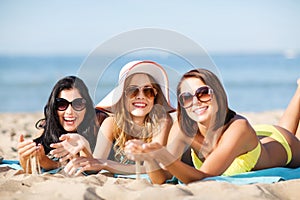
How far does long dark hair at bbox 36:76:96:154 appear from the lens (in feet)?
14.8

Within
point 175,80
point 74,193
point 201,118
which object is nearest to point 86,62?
point 175,80

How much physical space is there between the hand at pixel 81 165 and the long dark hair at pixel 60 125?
0.38 meters

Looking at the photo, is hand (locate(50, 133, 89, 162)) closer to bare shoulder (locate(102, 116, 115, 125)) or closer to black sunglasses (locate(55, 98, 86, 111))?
bare shoulder (locate(102, 116, 115, 125))

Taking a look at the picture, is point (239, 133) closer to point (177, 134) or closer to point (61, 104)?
point (177, 134)

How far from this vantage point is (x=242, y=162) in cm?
416

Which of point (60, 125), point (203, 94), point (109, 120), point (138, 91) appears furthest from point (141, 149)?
point (60, 125)

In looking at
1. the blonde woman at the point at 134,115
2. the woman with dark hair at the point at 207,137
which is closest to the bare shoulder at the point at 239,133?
the woman with dark hair at the point at 207,137

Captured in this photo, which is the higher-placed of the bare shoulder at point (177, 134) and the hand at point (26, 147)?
the bare shoulder at point (177, 134)

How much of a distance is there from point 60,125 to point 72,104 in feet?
0.82

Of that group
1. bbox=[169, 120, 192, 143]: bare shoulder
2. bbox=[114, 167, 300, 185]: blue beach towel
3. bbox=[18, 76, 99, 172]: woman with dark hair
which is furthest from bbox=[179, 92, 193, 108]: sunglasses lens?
bbox=[18, 76, 99, 172]: woman with dark hair

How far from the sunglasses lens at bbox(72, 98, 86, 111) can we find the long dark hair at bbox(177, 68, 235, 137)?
36.8 inches

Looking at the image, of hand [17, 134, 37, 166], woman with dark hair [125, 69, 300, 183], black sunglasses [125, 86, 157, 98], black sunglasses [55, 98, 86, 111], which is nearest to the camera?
woman with dark hair [125, 69, 300, 183]

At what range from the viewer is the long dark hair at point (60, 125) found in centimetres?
450

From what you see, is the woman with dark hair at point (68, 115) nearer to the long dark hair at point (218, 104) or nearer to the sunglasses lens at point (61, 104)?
the sunglasses lens at point (61, 104)
